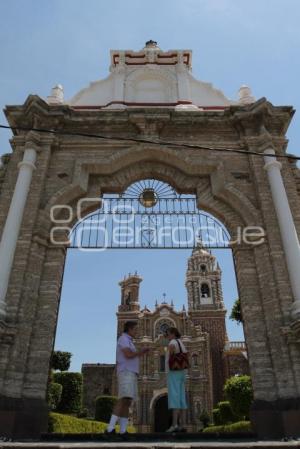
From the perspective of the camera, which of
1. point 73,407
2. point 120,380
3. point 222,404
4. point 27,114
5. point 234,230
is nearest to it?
point 120,380

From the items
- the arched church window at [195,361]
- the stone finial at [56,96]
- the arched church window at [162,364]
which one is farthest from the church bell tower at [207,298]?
the stone finial at [56,96]

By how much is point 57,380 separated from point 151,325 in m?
18.6

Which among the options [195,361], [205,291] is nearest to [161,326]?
[195,361]

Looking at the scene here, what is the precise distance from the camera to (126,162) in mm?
10484

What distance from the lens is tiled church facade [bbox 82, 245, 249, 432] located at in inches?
1476

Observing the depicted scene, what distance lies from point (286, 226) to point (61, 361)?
2704cm

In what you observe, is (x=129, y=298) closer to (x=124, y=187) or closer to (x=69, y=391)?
(x=69, y=391)

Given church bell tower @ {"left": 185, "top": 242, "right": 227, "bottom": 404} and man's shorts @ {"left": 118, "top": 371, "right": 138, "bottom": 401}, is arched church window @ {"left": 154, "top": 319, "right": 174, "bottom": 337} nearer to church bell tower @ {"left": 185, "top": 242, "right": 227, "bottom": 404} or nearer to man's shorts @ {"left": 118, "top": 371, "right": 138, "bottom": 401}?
church bell tower @ {"left": 185, "top": 242, "right": 227, "bottom": 404}

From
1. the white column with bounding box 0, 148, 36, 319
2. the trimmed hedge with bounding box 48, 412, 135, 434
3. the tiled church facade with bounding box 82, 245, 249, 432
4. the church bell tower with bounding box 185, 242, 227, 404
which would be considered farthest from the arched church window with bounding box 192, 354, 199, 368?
the white column with bounding box 0, 148, 36, 319

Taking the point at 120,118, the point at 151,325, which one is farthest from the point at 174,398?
the point at 151,325

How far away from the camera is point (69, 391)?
2794 cm

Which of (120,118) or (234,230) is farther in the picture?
(120,118)

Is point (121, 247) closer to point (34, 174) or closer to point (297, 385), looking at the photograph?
point (34, 174)

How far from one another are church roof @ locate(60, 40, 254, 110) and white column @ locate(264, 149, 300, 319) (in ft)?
11.3
